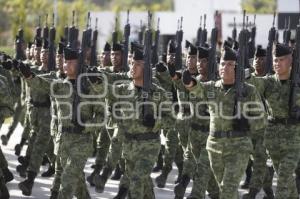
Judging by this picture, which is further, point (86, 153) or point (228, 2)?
point (228, 2)

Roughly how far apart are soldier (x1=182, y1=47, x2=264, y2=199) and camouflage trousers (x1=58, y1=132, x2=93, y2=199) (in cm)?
134

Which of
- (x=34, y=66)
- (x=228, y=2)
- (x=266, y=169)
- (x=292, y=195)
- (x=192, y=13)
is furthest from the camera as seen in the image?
(x=228, y=2)

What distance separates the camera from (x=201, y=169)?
751cm

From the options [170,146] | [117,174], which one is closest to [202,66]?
[170,146]

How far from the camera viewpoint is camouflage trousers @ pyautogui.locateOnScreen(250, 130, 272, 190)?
27.1 ft

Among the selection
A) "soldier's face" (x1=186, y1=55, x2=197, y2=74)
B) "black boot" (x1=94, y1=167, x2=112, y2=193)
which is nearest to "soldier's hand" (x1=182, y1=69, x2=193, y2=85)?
"soldier's face" (x1=186, y1=55, x2=197, y2=74)

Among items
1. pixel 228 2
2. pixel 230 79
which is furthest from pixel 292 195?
pixel 228 2

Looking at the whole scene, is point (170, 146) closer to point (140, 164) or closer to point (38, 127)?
point (38, 127)

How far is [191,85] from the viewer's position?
6496mm

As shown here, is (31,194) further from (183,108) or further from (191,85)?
(191,85)

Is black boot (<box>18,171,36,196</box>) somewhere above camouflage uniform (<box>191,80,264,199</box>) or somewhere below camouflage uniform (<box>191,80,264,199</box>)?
below

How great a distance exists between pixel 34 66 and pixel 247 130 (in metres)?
4.45

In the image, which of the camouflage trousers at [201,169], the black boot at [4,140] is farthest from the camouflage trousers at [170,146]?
the black boot at [4,140]

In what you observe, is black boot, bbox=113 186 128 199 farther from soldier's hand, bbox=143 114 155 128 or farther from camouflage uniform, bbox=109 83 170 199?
soldier's hand, bbox=143 114 155 128
